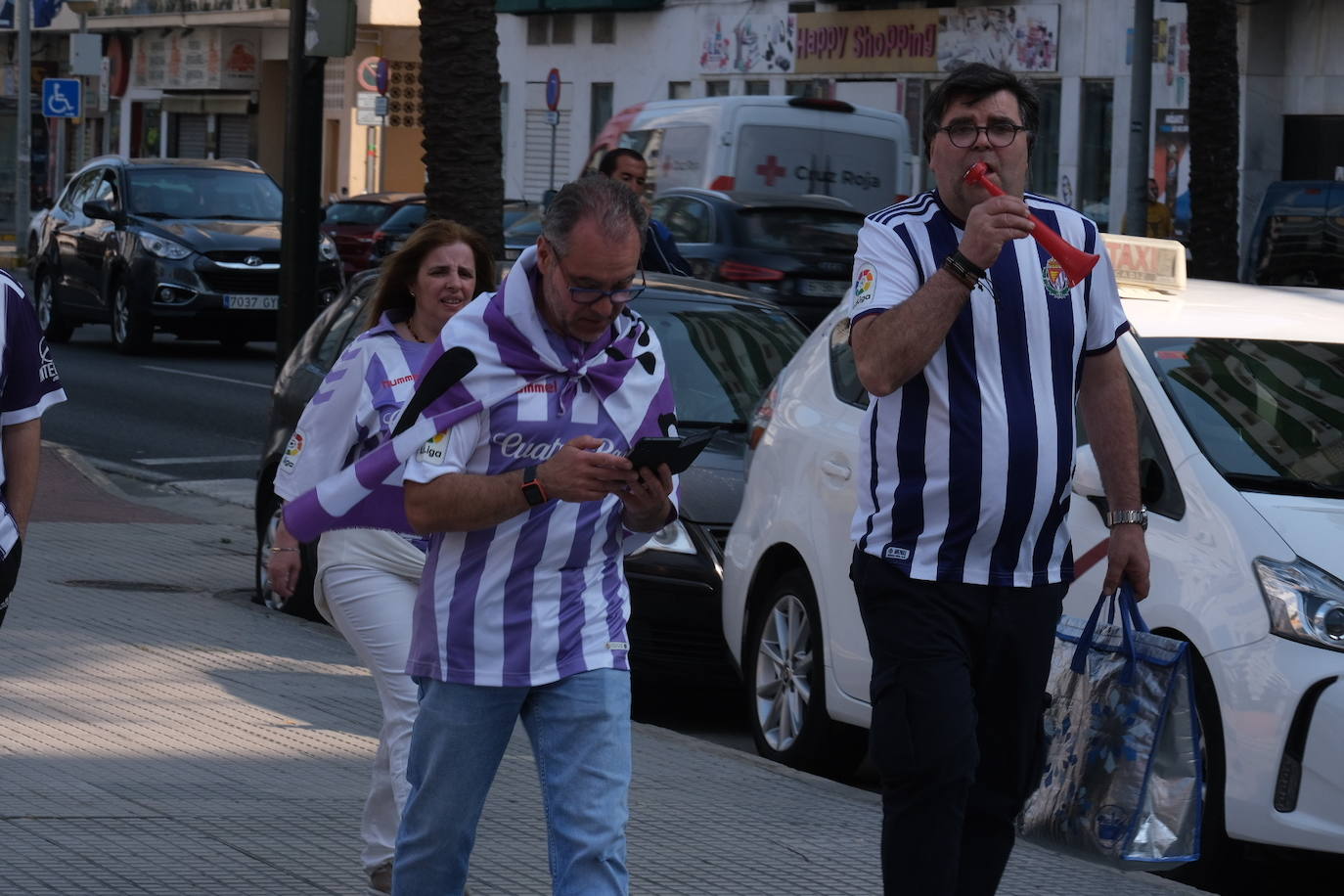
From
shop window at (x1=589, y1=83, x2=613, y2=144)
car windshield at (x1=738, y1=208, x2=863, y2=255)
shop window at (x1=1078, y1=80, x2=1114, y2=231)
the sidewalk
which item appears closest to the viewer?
the sidewalk

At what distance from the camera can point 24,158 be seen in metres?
37.9

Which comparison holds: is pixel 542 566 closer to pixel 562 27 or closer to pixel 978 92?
pixel 978 92

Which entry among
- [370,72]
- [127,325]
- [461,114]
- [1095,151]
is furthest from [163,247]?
[370,72]

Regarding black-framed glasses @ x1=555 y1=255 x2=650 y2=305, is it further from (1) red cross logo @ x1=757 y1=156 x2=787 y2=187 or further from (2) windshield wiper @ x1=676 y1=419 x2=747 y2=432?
(1) red cross logo @ x1=757 y1=156 x2=787 y2=187

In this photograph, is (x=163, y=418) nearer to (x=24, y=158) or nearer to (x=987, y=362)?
(x=987, y=362)

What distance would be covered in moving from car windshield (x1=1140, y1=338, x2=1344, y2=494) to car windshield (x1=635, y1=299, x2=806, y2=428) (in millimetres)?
2841

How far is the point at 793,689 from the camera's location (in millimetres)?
7359

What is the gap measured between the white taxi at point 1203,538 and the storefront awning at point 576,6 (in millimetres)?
32532

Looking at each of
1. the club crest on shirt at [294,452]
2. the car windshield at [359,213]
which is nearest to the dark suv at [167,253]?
the car windshield at [359,213]

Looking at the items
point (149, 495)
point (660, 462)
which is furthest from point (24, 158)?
point (660, 462)

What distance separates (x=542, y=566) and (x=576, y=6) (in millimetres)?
38898

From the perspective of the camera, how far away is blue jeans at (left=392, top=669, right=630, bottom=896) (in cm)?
405

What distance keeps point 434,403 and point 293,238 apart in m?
9.11

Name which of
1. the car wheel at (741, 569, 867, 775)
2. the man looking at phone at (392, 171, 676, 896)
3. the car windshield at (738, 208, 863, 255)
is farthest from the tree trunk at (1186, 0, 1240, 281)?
the man looking at phone at (392, 171, 676, 896)
